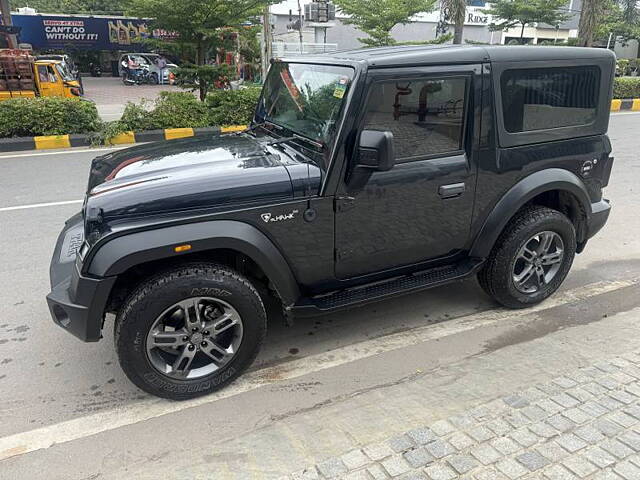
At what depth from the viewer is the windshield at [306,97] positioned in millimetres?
2877

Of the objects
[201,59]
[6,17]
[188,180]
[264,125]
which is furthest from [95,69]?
[188,180]

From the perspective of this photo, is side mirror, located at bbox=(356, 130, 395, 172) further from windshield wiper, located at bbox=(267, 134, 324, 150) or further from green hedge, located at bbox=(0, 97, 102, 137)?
green hedge, located at bbox=(0, 97, 102, 137)

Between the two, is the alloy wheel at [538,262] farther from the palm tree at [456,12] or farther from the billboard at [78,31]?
the billboard at [78,31]

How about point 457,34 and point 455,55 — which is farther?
point 457,34

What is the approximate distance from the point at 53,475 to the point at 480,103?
304cm

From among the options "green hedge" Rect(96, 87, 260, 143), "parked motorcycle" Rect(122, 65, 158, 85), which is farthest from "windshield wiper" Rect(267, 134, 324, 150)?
"parked motorcycle" Rect(122, 65, 158, 85)

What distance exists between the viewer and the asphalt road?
259 cm

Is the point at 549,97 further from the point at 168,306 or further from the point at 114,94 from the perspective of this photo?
the point at 114,94

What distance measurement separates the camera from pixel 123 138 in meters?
10.3

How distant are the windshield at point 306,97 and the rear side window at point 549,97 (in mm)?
1086

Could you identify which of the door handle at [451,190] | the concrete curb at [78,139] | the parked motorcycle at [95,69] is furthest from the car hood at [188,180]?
the parked motorcycle at [95,69]

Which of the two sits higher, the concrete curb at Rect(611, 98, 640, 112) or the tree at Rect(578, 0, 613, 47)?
the tree at Rect(578, 0, 613, 47)

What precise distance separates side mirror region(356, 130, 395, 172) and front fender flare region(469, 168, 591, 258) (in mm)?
1079

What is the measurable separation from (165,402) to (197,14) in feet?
31.0
